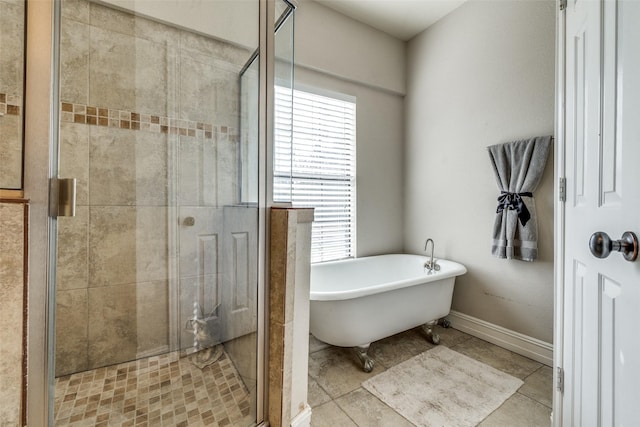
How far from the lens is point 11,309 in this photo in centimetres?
64

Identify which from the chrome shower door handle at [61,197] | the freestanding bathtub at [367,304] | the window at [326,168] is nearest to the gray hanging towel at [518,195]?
the freestanding bathtub at [367,304]

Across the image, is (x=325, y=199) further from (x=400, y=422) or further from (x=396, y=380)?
(x=400, y=422)

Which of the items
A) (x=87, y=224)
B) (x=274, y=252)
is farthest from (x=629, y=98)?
(x=87, y=224)

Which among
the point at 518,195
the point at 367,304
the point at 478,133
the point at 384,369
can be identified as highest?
the point at 478,133

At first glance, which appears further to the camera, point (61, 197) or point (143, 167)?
point (143, 167)

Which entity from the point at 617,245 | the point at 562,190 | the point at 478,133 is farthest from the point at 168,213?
the point at 478,133

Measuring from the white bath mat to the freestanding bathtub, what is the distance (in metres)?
0.20

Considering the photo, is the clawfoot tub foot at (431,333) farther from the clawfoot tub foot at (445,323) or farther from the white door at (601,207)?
the white door at (601,207)

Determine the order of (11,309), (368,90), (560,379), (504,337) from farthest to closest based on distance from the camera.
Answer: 1. (368,90)
2. (504,337)
3. (560,379)
4. (11,309)

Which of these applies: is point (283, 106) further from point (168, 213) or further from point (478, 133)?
point (478, 133)

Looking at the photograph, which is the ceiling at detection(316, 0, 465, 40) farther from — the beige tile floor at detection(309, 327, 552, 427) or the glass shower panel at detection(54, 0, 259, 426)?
the beige tile floor at detection(309, 327, 552, 427)

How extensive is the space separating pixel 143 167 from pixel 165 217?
25 centimetres

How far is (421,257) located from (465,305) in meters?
0.54

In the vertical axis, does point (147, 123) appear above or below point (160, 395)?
above
